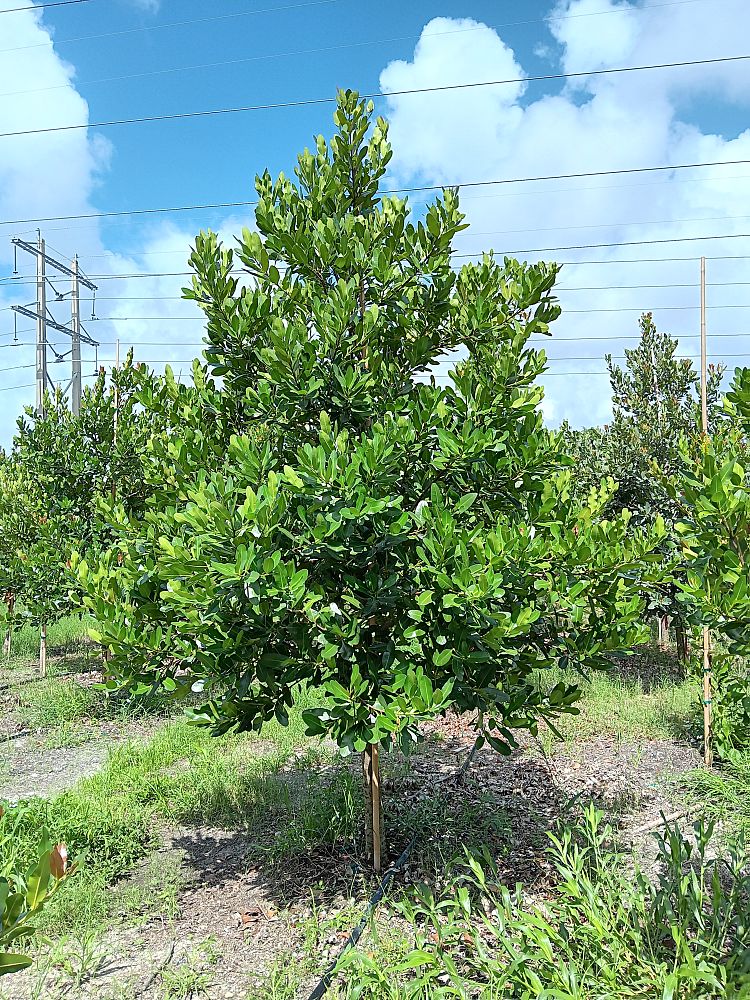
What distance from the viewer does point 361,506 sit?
3.06m

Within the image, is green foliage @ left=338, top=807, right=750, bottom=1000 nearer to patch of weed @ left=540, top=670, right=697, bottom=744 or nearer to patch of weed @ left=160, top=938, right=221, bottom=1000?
patch of weed @ left=160, top=938, right=221, bottom=1000

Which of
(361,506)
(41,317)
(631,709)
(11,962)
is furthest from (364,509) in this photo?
(41,317)

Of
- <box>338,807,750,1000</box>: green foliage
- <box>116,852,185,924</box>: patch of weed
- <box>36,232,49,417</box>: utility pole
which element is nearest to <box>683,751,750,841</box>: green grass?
<box>338,807,750,1000</box>: green foliage

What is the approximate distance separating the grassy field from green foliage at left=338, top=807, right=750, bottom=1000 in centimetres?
2

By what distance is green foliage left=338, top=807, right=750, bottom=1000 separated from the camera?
2.99 m

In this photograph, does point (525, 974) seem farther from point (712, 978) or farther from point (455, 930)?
point (712, 978)

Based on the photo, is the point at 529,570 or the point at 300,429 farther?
the point at 300,429

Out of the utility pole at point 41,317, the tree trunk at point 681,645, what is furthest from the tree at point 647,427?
the utility pole at point 41,317

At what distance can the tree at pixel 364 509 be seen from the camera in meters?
3.13

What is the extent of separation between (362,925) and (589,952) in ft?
4.30

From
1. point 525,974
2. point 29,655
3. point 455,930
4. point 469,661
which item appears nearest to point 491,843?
point 455,930

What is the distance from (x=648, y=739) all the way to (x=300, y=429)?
5604 mm

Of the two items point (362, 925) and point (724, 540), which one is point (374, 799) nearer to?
point (362, 925)

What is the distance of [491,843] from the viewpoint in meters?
4.99
